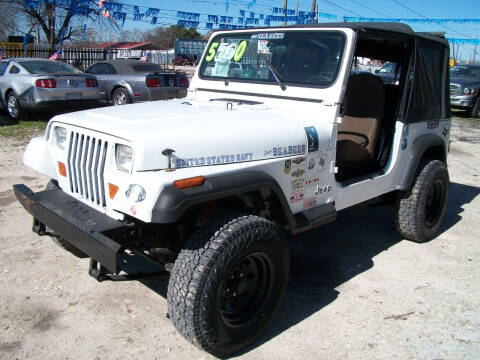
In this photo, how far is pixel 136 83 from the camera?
36.9ft

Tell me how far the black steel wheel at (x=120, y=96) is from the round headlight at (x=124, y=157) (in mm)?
9281

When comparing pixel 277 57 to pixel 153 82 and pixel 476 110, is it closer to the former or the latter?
pixel 153 82

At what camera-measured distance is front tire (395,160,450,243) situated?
4.26 metres

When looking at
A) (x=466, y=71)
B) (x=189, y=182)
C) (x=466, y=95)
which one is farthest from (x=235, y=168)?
(x=466, y=71)

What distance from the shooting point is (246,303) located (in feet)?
9.45

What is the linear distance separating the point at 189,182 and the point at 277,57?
6.04 ft

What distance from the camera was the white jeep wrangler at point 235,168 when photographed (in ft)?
7.99

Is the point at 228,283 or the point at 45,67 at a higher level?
the point at 45,67

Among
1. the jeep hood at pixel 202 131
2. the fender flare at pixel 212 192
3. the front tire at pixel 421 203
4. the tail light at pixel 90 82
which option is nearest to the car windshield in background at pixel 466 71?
the tail light at pixel 90 82

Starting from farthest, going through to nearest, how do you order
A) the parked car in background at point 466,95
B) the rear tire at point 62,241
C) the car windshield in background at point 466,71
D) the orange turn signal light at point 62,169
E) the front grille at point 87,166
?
the car windshield in background at point 466,71 → the parked car in background at point 466,95 → the rear tire at point 62,241 → the orange turn signal light at point 62,169 → the front grille at point 87,166

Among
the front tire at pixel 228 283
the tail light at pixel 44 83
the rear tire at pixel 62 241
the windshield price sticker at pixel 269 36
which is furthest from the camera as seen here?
the tail light at pixel 44 83

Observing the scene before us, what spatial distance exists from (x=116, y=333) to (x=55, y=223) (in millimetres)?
853

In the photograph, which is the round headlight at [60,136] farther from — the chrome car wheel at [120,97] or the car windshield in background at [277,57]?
the chrome car wheel at [120,97]

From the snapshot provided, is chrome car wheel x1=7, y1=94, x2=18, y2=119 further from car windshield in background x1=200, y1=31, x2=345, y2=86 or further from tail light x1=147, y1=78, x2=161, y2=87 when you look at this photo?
car windshield in background x1=200, y1=31, x2=345, y2=86
